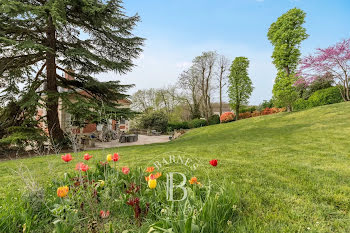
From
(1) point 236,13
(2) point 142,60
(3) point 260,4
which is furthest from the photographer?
(2) point 142,60

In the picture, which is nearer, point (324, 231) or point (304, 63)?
point (324, 231)

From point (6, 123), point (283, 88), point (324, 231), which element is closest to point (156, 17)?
point (324, 231)

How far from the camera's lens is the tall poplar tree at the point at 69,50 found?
8.05 meters

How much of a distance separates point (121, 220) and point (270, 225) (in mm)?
1266

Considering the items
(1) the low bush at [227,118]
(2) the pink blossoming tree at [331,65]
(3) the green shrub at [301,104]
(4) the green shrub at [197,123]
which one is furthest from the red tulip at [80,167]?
(4) the green shrub at [197,123]

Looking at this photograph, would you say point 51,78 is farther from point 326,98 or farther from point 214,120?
point 326,98

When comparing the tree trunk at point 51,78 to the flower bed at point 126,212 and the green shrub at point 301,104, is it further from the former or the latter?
the green shrub at point 301,104

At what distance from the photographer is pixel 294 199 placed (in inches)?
76.8

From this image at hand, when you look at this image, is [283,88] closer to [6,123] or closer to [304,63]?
[304,63]

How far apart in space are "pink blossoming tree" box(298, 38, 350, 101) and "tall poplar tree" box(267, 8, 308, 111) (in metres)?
0.99

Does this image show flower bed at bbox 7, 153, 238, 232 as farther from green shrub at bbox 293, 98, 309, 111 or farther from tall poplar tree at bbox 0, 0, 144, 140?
green shrub at bbox 293, 98, 309, 111

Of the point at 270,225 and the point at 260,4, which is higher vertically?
the point at 260,4

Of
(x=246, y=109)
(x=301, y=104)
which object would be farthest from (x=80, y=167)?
(x=246, y=109)

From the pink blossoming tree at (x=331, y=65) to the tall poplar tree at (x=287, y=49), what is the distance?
39.1 inches
